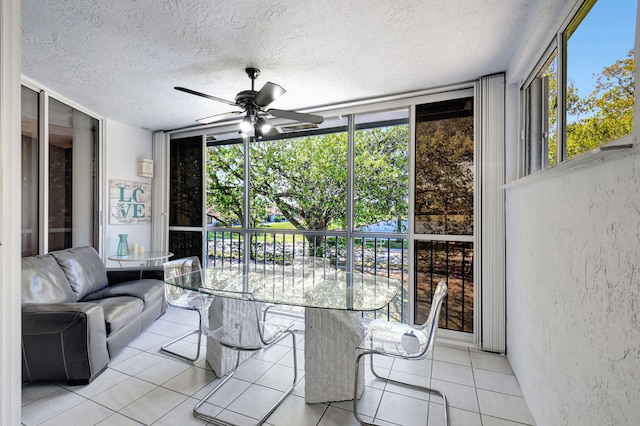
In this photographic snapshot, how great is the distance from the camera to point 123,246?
381cm

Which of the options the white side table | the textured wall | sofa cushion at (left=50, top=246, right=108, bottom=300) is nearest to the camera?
the textured wall

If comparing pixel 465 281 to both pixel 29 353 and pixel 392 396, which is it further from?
pixel 29 353

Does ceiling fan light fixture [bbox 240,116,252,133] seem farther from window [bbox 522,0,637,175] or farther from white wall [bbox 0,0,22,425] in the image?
window [bbox 522,0,637,175]

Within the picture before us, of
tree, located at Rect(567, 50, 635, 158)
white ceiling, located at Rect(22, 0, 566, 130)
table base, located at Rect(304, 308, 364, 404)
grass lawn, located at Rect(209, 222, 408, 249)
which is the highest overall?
white ceiling, located at Rect(22, 0, 566, 130)

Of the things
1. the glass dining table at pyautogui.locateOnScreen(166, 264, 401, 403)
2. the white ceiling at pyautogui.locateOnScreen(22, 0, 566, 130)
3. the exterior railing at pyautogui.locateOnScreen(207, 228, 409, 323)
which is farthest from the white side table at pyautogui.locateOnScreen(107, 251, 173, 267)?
the white ceiling at pyautogui.locateOnScreen(22, 0, 566, 130)

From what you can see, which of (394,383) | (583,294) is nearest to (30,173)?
(394,383)

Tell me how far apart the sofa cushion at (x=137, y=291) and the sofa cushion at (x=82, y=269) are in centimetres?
8

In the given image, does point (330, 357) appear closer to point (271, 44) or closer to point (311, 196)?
point (271, 44)

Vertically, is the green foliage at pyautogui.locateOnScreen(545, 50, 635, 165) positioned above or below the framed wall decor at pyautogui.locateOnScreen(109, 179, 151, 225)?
above

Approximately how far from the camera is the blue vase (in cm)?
377

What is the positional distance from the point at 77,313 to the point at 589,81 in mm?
3282

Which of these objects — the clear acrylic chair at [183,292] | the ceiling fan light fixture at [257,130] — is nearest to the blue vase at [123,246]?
the clear acrylic chair at [183,292]

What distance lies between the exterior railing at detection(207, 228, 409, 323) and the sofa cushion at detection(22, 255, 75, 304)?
1.29m

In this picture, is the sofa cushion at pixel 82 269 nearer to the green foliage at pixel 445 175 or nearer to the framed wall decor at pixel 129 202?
the framed wall decor at pixel 129 202
